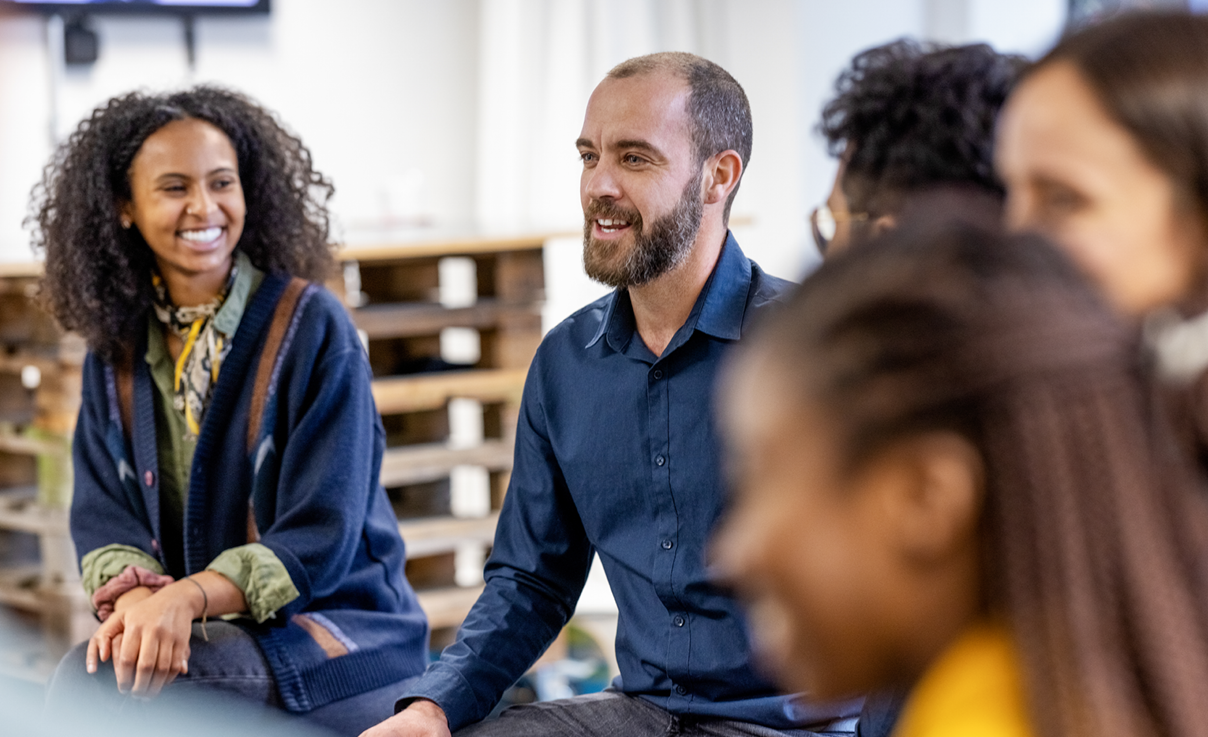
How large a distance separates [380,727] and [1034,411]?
1.06 meters

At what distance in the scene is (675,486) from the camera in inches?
60.1

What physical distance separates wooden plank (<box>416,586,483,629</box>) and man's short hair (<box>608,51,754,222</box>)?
120 centimetres

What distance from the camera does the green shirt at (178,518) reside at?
1688mm

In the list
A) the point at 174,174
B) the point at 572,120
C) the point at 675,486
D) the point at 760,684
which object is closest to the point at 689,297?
the point at 675,486

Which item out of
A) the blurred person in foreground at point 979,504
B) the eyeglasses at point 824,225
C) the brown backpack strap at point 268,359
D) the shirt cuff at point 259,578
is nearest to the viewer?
the blurred person in foreground at point 979,504

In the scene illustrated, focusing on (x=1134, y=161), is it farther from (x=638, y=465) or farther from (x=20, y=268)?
(x=20, y=268)

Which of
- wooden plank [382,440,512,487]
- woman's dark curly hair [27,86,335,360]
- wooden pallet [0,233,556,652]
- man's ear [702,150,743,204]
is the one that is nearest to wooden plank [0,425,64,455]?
wooden pallet [0,233,556,652]

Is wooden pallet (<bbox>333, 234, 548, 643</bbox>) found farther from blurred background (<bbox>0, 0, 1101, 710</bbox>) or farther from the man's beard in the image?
the man's beard

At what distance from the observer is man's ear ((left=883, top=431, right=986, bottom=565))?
559mm

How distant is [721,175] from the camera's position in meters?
1.74

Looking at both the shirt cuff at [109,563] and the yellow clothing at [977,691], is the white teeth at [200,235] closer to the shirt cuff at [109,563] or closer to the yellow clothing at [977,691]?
the shirt cuff at [109,563]

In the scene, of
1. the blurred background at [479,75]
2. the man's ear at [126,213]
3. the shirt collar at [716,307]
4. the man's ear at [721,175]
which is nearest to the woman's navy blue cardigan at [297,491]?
the man's ear at [126,213]

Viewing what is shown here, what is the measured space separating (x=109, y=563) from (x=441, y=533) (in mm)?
926

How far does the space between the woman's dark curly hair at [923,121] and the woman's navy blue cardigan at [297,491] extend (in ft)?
2.92
